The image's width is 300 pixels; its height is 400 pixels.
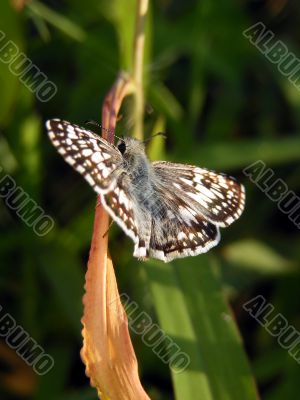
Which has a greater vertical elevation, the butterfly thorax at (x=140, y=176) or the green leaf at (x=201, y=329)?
the butterfly thorax at (x=140, y=176)

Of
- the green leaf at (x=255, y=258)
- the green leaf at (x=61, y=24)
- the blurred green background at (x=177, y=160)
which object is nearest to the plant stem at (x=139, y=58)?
the blurred green background at (x=177, y=160)

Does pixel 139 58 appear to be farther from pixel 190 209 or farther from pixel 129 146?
pixel 190 209

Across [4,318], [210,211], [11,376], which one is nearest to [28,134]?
[4,318]

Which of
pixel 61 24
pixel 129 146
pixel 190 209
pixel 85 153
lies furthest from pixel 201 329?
pixel 61 24

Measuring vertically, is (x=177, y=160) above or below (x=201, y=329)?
above

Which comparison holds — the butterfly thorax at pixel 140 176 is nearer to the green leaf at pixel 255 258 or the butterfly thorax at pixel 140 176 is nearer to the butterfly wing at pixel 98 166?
the butterfly wing at pixel 98 166

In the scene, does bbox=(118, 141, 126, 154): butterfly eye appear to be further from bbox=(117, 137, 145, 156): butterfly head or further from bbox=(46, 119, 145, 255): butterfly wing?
bbox=(46, 119, 145, 255): butterfly wing
